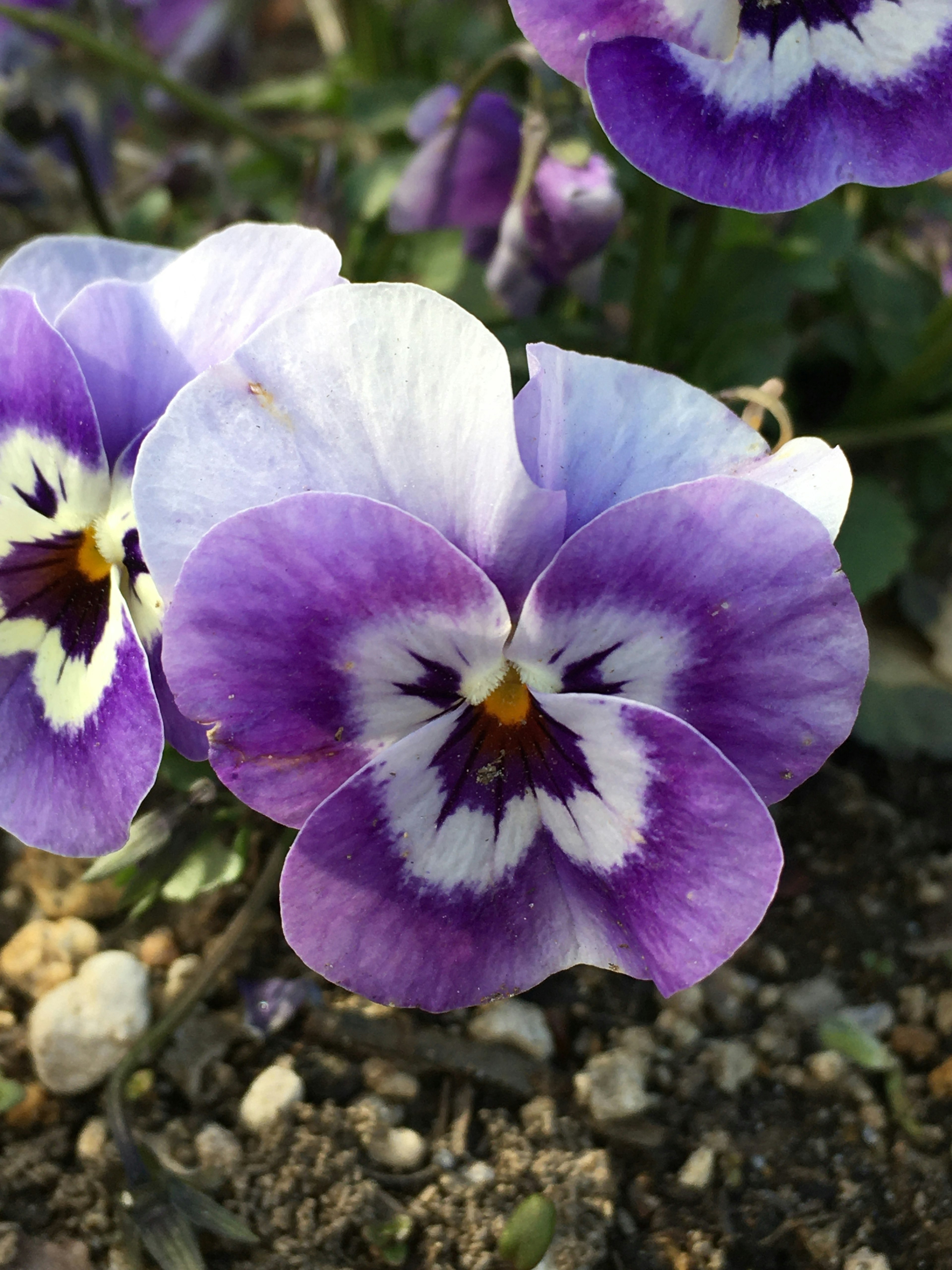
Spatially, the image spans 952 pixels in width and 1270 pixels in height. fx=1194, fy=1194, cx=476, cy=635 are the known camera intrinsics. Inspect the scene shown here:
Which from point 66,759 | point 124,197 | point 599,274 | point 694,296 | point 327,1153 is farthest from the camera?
point 124,197

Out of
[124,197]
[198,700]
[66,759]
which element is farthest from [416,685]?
[124,197]

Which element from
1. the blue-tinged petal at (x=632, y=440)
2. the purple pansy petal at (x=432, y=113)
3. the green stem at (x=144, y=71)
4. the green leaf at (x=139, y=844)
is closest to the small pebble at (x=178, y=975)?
the green leaf at (x=139, y=844)

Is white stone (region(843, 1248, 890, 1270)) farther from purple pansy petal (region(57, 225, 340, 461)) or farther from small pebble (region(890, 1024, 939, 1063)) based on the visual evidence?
purple pansy petal (region(57, 225, 340, 461))

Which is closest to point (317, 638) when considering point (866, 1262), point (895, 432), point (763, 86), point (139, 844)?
point (139, 844)

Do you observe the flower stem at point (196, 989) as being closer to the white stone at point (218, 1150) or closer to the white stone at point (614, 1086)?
the white stone at point (218, 1150)

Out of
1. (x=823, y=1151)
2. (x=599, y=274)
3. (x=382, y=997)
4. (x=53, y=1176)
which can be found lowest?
(x=53, y=1176)

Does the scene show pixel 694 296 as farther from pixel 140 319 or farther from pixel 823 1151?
pixel 823 1151

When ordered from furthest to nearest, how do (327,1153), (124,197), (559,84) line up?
(124,197) → (559,84) → (327,1153)
